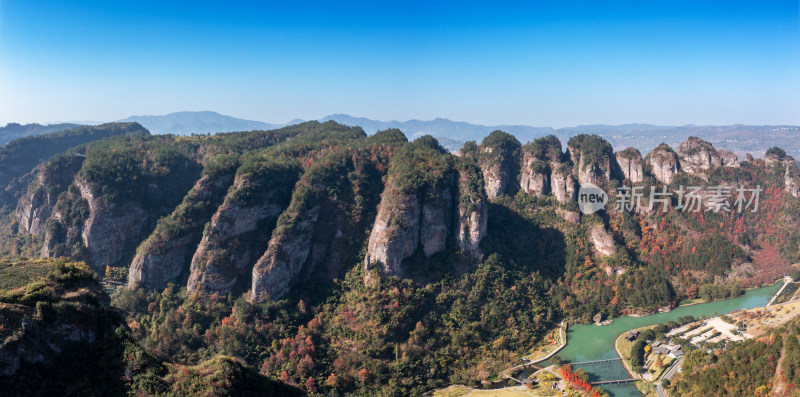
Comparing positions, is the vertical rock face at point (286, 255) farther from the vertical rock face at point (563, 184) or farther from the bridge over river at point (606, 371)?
the vertical rock face at point (563, 184)

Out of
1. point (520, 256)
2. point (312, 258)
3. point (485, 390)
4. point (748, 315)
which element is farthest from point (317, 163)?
point (748, 315)

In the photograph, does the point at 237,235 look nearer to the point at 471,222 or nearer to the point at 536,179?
the point at 471,222

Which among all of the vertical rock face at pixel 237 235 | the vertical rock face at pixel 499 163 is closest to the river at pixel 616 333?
the vertical rock face at pixel 499 163

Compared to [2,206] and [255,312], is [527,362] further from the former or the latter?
[2,206]

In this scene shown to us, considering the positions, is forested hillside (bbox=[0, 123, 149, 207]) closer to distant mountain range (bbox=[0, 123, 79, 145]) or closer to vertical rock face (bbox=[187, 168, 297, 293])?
distant mountain range (bbox=[0, 123, 79, 145])

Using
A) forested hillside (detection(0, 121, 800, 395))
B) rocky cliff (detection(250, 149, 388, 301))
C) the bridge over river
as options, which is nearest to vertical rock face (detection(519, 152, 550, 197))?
forested hillside (detection(0, 121, 800, 395))

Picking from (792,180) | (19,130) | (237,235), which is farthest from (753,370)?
(19,130)
